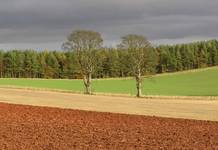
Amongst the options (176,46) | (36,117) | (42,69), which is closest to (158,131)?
(36,117)

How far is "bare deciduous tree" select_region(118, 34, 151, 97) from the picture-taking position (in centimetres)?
6944

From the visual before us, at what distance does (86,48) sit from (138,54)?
9672mm

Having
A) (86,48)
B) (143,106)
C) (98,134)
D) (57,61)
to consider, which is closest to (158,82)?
(86,48)

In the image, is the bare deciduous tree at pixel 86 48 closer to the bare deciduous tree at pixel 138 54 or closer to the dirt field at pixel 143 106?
the bare deciduous tree at pixel 138 54

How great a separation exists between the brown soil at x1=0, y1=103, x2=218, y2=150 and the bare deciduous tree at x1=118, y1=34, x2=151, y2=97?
43106mm

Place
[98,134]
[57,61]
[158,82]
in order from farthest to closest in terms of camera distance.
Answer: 1. [57,61]
2. [158,82]
3. [98,134]

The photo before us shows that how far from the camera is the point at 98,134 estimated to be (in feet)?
64.9

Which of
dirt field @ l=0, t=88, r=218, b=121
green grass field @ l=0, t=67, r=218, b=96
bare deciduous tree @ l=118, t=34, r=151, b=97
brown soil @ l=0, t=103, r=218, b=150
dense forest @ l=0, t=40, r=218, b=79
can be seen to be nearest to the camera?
brown soil @ l=0, t=103, r=218, b=150

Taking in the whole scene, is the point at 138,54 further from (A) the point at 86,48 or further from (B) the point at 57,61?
(B) the point at 57,61

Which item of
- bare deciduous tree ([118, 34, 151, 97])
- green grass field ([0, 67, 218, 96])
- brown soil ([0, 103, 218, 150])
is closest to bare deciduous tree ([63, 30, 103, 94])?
bare deciduous tree ([118, 34, 151, 97])

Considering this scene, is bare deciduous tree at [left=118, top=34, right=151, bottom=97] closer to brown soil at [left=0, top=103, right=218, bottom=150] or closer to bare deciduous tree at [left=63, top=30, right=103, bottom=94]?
bare deciduous tree at [left=63, top=30, right=103, bottom=94]

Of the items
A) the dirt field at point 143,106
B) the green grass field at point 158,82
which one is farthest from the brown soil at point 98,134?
the green grass field at point 158,82

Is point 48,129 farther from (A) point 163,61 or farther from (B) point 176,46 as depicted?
(B) point 176,46

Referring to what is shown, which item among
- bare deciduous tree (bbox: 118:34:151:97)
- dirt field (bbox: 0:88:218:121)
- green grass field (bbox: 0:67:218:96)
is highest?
bare deciduous tree (bbox: 118:34:151:97)
